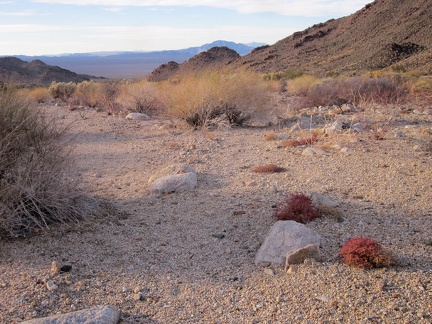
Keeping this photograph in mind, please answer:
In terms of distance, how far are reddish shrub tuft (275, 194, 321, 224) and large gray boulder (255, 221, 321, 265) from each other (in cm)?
44

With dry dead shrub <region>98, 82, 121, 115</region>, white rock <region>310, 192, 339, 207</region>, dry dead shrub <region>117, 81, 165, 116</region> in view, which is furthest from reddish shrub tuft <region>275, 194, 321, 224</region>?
dry dead shrub <region>98, 82, 121, 115</region>

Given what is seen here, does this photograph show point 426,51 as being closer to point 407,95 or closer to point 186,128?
point 407,95

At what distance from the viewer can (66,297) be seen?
3.87 m

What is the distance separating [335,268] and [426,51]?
30423 mm

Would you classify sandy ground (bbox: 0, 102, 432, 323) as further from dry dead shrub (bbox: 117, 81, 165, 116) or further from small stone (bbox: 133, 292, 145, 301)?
dry dead shrub (bbox: 117, 81, 165, 116)

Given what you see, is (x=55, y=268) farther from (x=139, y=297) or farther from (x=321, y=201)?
(x=321, y=201)

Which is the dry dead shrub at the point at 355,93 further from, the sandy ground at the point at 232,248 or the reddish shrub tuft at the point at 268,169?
the reddish shrub tuft at the point at 268,169

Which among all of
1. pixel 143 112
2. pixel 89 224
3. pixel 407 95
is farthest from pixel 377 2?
pixel 89 224

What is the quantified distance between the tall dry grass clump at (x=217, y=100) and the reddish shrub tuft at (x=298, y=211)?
21.2ft

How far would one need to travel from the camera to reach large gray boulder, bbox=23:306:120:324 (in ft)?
10.9

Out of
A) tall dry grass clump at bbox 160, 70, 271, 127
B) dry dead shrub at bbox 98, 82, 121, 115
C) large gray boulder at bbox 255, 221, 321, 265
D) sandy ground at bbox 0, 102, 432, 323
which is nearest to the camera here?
sandy ground at bbox 0, 102, 432, 323

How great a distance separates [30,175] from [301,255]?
3.05 meters

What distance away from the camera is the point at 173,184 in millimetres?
6746

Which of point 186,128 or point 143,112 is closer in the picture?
point 186,128
